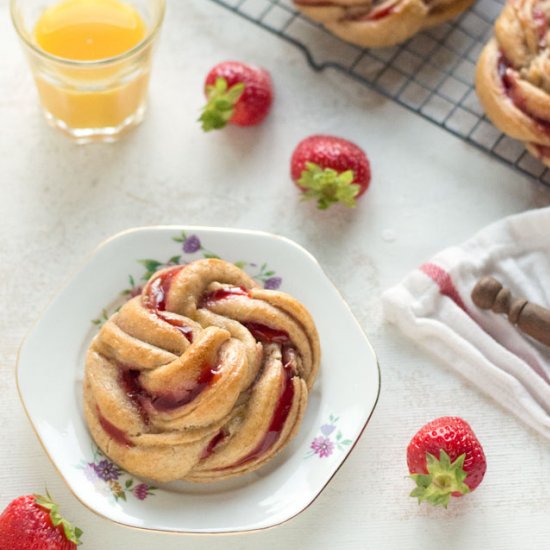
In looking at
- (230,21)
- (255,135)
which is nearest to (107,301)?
(255,135)

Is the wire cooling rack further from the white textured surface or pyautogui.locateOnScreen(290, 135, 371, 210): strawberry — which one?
pyautogui.locateOnScreen(290, 135, 371, 210): strawberry

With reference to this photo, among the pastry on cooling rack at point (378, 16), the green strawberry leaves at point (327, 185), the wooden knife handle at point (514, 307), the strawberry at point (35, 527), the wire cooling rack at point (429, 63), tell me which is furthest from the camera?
the wire cooling rack at point (429, 63)

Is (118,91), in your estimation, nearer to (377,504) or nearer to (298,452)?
(298,452)

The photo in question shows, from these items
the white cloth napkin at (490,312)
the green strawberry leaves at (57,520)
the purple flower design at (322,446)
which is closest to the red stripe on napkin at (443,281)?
the white cloth napkin at (490,312)

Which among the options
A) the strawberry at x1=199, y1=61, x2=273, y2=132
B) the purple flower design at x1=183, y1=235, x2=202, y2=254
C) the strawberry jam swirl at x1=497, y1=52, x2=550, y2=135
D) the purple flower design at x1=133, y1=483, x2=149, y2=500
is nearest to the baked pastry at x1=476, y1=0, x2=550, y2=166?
the strawberry jam swirl at x1=497, y1=52, x2=550, y2=135

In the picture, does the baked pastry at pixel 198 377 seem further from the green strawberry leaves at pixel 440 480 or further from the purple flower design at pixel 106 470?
the green strawberry leaves at pixel 440 480

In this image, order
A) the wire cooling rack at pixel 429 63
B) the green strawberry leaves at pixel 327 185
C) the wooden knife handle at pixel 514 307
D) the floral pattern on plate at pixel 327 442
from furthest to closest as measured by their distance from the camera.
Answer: the wire cooling rack at pixel 429 63 → the green strawberry leaves at pixel 327 185 → the wooden knife handle at pixel 514 307 → the floral pattern on plate at pixel 327 442
